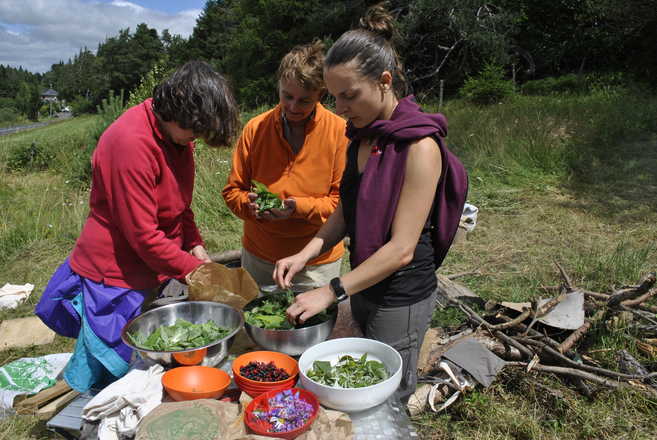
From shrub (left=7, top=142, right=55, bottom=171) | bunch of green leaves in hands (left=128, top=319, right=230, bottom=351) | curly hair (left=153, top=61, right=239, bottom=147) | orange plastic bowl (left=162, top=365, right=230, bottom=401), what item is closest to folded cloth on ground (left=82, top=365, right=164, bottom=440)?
orange plastic bowl (left=162, top=365, right=230, bottom=401)

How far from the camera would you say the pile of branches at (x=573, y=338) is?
10.2 ft

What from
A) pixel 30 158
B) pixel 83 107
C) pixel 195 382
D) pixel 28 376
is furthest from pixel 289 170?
pixel 83 107

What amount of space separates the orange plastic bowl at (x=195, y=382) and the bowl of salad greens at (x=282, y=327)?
7.7 inches

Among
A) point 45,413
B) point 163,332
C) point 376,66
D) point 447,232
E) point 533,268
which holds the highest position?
point 376,66

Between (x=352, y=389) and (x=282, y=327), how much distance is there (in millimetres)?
488

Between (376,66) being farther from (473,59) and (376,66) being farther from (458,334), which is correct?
(473,59)

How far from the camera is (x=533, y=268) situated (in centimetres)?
529

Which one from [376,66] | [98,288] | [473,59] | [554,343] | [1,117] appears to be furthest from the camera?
[1,117]

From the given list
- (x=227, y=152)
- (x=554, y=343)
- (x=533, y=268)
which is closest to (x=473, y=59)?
(x=227, y=152)

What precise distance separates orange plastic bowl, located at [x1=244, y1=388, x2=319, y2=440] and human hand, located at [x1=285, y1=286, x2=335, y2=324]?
10.4 inches

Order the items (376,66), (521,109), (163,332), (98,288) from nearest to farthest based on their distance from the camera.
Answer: (376,66) → (163,332) → (98,288) → (521,109)

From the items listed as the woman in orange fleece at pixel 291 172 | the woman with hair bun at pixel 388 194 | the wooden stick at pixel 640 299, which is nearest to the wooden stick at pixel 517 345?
the wooden stick at pixel 640 299

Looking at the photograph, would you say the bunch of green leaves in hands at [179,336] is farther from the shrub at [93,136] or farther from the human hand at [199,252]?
the shrub at [93,136]

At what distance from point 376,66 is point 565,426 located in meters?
2.38
